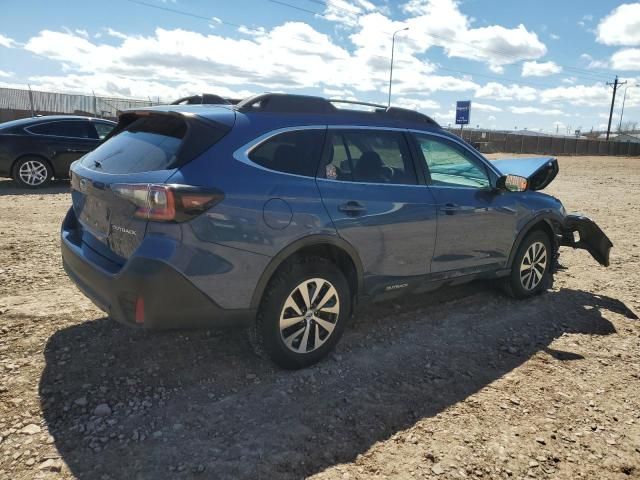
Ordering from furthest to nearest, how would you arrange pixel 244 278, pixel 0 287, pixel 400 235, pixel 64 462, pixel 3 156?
1. pixel 3 156
2. pixel 0 287
3. pixel 400 235
4. pixel 244 278
5. pixel 64 462

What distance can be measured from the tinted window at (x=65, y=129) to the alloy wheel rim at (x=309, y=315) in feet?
30.2

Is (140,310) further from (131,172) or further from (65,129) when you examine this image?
(65,129)

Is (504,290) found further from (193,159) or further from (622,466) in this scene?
(193,159)

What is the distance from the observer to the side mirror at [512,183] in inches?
183

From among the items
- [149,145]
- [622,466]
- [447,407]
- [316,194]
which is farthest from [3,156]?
[622,466]

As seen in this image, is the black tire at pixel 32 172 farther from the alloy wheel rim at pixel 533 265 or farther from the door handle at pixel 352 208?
the alloy wheel rim at pixel 533 265

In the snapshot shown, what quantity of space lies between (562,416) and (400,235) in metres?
1.59

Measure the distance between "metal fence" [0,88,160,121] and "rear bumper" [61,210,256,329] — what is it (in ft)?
81.3

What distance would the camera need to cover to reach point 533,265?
17.2ft

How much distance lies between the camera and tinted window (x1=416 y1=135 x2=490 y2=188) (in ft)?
13.8

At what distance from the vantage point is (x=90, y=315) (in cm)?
418

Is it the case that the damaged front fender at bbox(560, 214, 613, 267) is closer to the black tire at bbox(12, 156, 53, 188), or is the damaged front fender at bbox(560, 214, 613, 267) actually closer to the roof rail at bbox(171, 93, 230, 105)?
the roof rail at bbox(171, 93, 230, 105)

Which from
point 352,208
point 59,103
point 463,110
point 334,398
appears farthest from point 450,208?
point 463,110

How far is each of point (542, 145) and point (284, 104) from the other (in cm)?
5583
